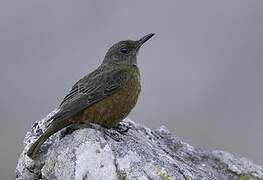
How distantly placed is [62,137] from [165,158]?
1322 millimetres

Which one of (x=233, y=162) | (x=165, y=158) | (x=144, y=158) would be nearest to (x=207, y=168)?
(x=233, y=162)

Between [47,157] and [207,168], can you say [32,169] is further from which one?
[207,168]

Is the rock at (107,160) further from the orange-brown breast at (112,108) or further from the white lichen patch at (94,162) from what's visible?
the orange-brown breast at (112,108)

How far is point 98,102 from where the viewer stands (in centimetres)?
563

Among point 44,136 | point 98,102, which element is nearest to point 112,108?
point 98,102

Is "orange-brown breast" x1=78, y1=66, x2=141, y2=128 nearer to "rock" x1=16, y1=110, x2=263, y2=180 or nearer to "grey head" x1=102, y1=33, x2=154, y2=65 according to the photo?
"rock" x1=16, y1=110, x2=263, y2=180

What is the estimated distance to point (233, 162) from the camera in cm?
628

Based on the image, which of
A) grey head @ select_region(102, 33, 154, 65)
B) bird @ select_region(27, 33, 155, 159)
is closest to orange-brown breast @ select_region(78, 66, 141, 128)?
bird @ select_region(27, 33, 155, 159)

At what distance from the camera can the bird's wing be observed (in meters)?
5.43

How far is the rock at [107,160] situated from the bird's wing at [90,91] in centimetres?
27

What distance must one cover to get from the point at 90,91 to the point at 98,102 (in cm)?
23

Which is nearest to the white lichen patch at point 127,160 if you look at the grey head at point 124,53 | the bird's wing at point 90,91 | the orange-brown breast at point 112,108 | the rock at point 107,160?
the rock at point 107,160

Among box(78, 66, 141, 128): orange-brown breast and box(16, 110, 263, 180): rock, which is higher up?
box(78, 66, 141, 128): orange-brown breast

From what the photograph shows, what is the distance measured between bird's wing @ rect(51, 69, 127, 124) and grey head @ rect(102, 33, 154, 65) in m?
0.46
